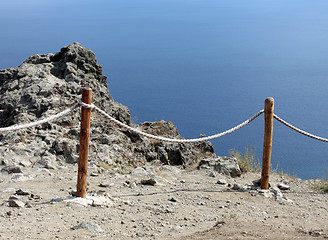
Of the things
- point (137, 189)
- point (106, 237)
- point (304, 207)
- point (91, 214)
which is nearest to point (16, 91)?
point (137, 189)

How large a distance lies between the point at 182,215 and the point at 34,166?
284 centimetres

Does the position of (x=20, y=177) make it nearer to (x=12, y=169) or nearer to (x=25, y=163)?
(x=12, y=169)

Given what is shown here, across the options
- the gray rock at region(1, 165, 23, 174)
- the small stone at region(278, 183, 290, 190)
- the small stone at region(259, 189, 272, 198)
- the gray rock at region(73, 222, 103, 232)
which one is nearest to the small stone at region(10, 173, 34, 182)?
the gray rock at region(1, 165, 23, 174)

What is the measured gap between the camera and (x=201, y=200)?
22.4 ft

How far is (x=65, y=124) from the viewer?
8.90 metres

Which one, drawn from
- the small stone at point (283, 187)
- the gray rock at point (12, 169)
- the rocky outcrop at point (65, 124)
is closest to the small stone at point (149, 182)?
the rocky outcrop at point (65, 124)

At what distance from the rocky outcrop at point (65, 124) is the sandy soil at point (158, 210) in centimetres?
63

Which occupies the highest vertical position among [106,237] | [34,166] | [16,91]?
[16,91]

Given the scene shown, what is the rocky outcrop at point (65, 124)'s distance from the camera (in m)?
7.93

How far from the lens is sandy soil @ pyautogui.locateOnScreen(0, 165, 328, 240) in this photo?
5.18 metres

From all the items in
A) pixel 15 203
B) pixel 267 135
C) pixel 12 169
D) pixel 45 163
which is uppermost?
pixel 267 135

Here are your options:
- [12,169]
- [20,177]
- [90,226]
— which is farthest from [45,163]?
[90,226]

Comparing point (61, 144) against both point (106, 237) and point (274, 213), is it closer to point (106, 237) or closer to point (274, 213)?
point (106, 237)

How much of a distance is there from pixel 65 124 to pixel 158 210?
3585 millimetres
